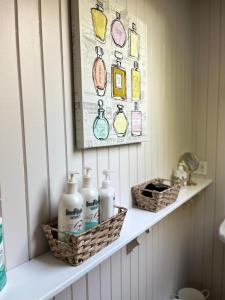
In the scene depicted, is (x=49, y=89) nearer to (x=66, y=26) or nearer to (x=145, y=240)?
(x=66, y=26)

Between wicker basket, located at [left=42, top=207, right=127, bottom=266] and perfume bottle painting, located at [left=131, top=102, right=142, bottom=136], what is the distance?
505 millimetres

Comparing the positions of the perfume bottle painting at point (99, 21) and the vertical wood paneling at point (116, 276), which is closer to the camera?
the perfume bottle painting at point (99, 21)

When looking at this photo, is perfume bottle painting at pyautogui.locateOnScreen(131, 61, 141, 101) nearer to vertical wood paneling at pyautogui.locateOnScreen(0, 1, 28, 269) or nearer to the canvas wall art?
the canvas wall art

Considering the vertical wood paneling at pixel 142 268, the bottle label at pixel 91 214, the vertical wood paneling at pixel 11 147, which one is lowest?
the vertical wood paneling at pixel 142 268

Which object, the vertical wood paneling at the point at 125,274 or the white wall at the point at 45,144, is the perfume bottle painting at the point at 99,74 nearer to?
the white wall at the point at 45,144

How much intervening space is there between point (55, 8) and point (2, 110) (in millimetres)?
415

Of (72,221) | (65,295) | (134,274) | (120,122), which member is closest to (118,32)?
(120,122)

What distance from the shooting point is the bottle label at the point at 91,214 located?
2.77ft

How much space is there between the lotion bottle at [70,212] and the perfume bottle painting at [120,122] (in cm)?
40

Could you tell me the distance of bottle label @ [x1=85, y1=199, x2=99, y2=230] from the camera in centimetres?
85

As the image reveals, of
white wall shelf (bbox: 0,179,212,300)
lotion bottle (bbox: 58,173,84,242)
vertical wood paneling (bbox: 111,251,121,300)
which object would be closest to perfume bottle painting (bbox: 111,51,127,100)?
lotion bottle (bbox: 58,173,84,242)

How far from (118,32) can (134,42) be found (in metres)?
0.14

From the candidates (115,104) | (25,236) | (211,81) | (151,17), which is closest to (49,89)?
(115,104)

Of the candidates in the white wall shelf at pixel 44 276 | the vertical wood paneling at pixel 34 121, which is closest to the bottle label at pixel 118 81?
the vertical wood paneling at pixel 34 121
